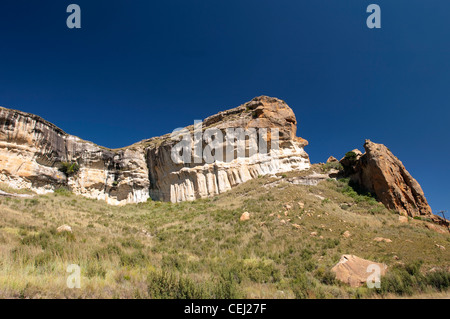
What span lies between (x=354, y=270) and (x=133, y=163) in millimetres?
35271

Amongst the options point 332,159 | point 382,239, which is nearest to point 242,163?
point 332,159

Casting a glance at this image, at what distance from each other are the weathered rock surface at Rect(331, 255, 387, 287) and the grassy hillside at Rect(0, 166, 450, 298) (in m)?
0.28

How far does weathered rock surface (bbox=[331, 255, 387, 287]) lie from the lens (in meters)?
6.83

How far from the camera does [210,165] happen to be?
30016mm

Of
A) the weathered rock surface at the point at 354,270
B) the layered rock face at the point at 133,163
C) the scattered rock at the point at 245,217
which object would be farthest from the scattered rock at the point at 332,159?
the weathered rock surface at the point at 354,270

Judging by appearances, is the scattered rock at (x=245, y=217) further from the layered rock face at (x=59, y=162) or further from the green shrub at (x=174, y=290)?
the layered rock face at (x=59, y=162)

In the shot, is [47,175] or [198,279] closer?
[198,279]

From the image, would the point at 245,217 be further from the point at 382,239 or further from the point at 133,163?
the point at 133,163

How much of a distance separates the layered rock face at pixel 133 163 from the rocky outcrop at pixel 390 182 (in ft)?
28.9

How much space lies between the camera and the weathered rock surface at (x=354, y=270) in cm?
683

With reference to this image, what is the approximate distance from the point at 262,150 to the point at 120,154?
24.4 meters
